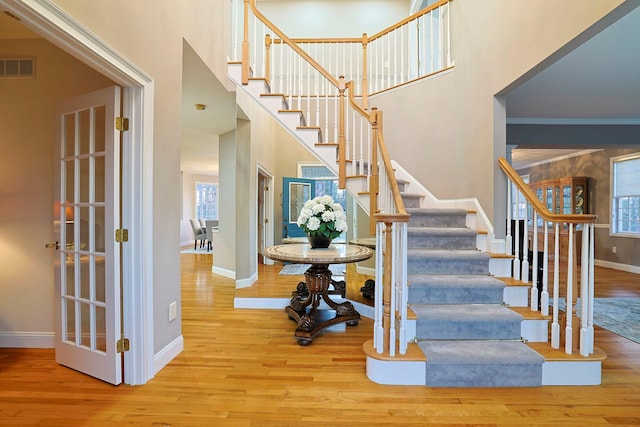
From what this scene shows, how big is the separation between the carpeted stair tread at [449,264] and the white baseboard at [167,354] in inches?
82.4

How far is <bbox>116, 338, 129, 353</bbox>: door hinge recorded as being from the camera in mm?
2139

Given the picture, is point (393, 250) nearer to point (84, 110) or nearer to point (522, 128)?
point (84, 110)

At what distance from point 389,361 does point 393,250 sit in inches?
29.0

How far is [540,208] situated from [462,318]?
1081 millimetres

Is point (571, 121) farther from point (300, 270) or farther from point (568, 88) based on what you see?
point (300, 270)

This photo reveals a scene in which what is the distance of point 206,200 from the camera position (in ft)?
37.0

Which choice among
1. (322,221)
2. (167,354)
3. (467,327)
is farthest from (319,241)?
(167,354)

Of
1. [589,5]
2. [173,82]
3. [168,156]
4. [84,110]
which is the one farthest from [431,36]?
[84,110]

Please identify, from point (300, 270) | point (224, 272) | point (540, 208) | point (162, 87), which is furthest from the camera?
point (224, 272)

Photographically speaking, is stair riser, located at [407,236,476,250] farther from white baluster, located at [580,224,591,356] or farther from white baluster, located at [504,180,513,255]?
white baluster, located at [580,224,591,356]

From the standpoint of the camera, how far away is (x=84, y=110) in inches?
89.9

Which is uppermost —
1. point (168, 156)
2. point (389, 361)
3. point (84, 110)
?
point (84, 110)

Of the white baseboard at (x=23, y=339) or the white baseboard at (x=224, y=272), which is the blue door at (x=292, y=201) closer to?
the white baseboard at (x=224, y=272)

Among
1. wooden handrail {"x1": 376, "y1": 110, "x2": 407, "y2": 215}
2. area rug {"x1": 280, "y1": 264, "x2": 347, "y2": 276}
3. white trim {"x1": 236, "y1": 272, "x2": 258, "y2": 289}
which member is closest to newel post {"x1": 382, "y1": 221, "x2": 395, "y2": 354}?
wooden handrail {"x1": 376, "y1": 110, "x2": 407, "y2": 215}
